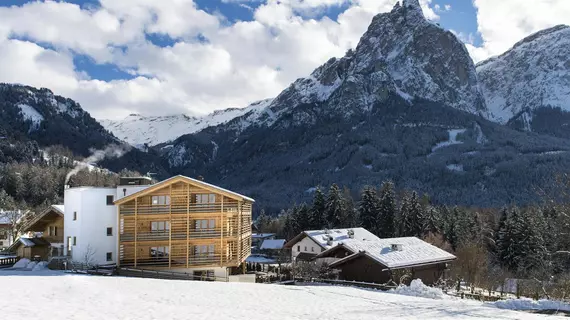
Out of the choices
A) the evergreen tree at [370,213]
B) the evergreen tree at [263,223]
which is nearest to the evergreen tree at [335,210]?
the evergreen tree at [370,213]

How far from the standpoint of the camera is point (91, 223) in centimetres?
3997

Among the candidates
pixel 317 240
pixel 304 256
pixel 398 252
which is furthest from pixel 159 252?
pixel 304 256

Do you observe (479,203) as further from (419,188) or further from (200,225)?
(200,225)

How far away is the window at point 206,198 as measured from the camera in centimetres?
4147

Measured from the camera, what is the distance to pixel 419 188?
7761 inches

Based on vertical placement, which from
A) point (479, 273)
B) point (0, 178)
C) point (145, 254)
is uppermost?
point (0, 178)

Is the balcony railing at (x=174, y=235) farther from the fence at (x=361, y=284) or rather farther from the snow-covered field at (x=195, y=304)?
the snow-covered field at (x=195, y=304)

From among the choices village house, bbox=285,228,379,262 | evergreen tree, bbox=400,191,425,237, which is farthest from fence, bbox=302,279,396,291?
evergreen tree, bbox=400,191,425,237

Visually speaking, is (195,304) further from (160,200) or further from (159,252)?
(160,200)

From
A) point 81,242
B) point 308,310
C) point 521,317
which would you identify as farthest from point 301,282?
point 521,317

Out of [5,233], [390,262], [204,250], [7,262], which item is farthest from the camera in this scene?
[5,233]

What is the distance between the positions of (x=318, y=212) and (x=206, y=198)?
148 feet

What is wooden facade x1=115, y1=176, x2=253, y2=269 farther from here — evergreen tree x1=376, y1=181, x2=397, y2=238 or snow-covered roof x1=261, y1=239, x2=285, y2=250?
snow-covered roof x1=261, y1=239, x2=285, y2=250

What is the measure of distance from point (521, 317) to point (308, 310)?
8.20m
